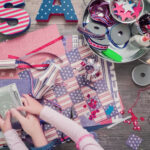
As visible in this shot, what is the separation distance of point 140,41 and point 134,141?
0.47 metres

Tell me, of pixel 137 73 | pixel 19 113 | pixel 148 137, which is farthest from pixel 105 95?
pixel 19 113

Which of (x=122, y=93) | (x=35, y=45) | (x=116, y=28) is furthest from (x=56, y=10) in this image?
(x=122, y=93)

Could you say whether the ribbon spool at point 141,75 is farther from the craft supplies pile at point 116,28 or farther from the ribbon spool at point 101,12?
the ribbon spool at point 101,12

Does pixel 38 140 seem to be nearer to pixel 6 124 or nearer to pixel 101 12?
pixel 6 124

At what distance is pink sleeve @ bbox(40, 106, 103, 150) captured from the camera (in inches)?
28.4

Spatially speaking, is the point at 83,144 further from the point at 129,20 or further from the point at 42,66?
the point at 129,20

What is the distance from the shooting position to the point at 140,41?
883 mm

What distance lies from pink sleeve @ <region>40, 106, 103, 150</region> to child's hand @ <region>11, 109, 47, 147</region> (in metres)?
0.05

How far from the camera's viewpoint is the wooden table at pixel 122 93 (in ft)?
3.21

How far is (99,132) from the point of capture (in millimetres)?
972

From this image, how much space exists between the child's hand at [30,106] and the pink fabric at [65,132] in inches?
1.3

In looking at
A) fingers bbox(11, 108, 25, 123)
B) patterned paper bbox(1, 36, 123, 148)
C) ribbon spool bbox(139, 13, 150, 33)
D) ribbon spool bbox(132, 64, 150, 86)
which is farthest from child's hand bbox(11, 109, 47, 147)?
ribbon spool bbox(139, 13, 150, 33)

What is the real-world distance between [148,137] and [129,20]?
0.56 metres

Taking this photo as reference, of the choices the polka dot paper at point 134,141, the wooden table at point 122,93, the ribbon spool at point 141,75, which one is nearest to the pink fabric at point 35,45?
the wooden table at point 122,93
